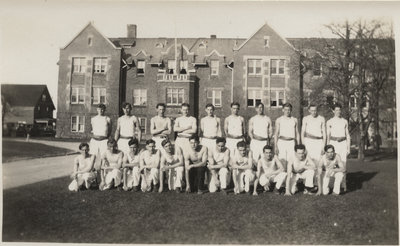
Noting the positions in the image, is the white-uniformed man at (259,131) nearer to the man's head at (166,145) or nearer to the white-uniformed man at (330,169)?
the white-uniformed man at (330,169)

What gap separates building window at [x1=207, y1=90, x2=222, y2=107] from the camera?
19.4 feet

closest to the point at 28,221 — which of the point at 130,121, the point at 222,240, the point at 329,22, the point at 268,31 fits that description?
the point at 130,121

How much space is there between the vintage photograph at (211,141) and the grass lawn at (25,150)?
2 cm

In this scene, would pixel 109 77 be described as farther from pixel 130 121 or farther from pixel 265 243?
pixel 265 243

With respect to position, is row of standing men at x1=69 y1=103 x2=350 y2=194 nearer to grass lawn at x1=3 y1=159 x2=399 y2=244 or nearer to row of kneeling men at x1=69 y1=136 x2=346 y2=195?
row of kneeling men at x1=69 y1=136 x2=346 y2=195

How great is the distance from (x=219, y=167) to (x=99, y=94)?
120 inches

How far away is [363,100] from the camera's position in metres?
5.80

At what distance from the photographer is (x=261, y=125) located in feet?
16.0

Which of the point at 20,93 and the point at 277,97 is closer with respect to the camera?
the point at 20,93

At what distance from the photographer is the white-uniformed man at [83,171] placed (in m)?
4.59

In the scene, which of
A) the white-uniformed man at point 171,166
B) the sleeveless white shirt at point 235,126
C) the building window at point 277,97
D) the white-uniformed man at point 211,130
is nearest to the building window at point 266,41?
the building window at point 277,97

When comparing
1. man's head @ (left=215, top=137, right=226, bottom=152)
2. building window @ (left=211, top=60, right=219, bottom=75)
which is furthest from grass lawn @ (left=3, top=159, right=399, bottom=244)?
building window @ (left=211, top=60, right=219, bottom=75)

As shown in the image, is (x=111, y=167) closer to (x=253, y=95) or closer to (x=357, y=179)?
(x=253, y=95)

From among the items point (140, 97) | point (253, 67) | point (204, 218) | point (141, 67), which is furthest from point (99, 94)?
point (204, 218)
